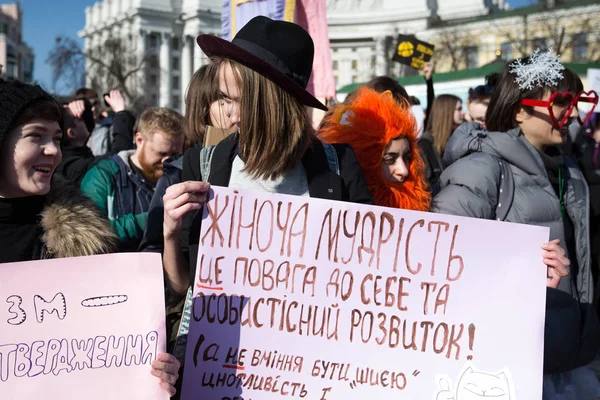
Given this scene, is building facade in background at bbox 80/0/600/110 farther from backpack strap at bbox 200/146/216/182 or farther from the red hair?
backpack strap at bbox 200/146/216/182

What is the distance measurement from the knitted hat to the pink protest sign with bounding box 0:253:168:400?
44 centimetres

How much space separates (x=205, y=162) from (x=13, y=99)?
23.0 inches

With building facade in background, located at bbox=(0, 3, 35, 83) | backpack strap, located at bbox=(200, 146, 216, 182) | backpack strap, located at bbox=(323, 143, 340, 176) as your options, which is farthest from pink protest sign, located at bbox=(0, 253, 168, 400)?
building facade in background, located at bbox=(0, 3, 35, 83)

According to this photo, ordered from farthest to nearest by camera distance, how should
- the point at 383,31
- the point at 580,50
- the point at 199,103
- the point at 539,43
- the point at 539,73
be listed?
the point at 383,31, the point at 580,50, the point at 539,43, the point at 199,103, the point at 539,73

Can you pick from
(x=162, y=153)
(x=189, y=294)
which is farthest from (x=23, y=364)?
(x=162, y=153)

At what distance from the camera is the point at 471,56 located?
163 feet

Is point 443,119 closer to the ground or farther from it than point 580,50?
closer to the ground

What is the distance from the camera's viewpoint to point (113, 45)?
165 feet

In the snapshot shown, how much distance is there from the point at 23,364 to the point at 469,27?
52182 mm

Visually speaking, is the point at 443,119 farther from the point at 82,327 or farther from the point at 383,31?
the point at 383,31

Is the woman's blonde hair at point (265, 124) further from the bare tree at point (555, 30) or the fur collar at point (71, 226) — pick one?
the bare tree at point (555, 30)

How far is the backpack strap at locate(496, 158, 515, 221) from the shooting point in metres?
2.47

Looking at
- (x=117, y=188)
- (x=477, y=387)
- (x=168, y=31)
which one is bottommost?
(x=477, y=387)

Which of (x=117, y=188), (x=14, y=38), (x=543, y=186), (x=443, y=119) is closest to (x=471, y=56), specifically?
(x=443, y=119)
